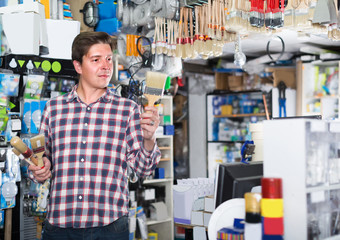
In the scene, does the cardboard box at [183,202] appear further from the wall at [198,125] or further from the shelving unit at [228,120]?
the wall at [198,125]

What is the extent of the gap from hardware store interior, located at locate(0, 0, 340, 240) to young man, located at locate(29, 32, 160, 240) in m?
0.02

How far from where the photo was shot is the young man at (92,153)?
2.12 m

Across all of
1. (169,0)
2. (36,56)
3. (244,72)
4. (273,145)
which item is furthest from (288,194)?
(244,72)

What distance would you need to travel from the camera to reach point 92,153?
7.07 feet

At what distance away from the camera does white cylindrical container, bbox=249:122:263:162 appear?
10.5ft

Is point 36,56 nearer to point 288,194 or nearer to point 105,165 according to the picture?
point 105,165

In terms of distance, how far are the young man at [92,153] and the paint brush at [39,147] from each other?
0.04m

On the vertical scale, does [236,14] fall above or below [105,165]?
above

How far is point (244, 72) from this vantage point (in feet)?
25.7

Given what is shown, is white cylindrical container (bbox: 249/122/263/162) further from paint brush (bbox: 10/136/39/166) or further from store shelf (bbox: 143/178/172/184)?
store shelf (bbox: 143/178/172/184)

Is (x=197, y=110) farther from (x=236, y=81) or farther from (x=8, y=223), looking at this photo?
(x=8, y=223)

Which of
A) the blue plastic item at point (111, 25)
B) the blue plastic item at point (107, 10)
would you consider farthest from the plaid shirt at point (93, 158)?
the blue plastic item at point (107, 10)

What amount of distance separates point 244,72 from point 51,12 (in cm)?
443

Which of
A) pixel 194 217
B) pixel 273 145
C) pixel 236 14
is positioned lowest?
pixel 194 217
